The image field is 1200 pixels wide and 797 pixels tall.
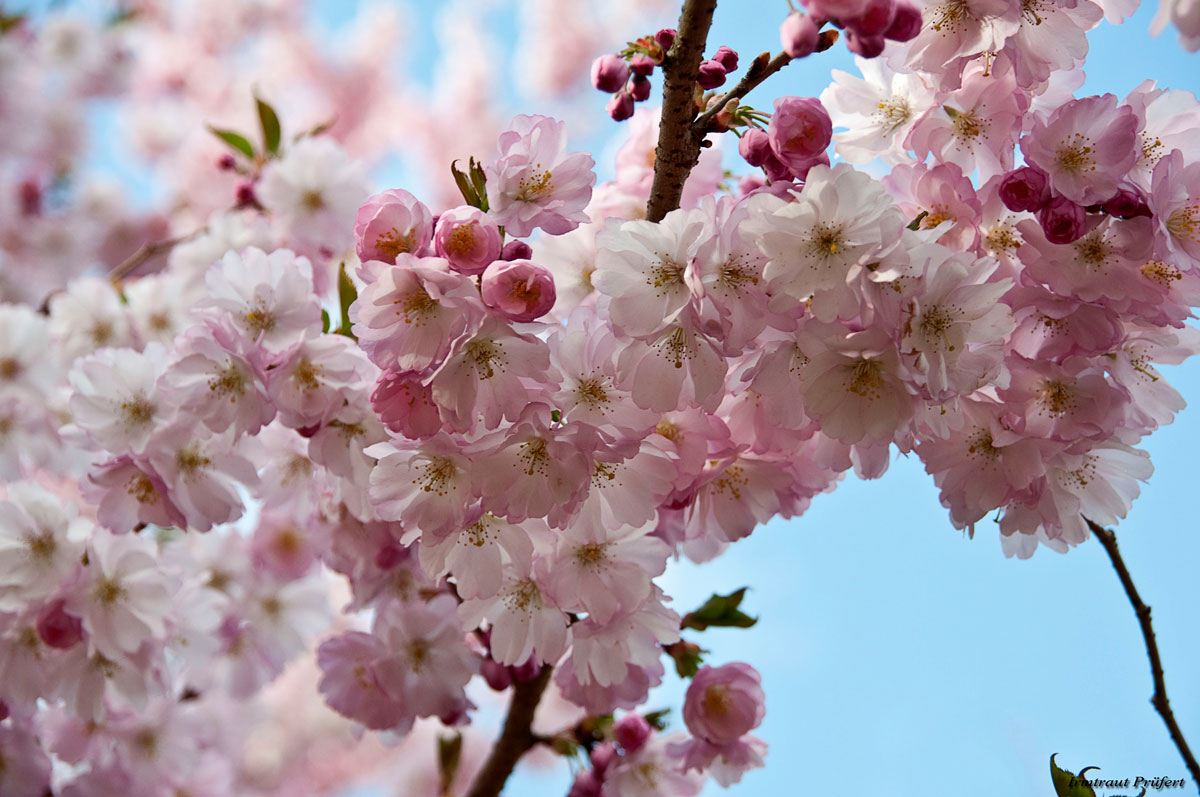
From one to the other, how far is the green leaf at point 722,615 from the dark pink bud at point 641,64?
28.1 inches

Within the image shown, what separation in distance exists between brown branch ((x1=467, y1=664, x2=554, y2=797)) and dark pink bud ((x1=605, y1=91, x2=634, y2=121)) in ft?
2.75

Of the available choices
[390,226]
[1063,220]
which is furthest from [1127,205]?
[390,226]

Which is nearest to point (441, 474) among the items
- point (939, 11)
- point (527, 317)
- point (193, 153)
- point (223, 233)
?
point (527, 317)

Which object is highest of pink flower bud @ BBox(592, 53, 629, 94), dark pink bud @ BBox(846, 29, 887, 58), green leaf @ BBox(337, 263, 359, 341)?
pink flower bud @ BBox(592, 53, 629, 94)

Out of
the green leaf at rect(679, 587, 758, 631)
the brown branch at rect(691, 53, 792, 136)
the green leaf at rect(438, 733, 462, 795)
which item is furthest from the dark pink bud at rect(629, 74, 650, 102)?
the green leaf at rect(438, 733, 462, 795)

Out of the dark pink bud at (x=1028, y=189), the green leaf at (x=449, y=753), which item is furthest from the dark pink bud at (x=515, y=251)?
the green leaf at (x=449, y=753)

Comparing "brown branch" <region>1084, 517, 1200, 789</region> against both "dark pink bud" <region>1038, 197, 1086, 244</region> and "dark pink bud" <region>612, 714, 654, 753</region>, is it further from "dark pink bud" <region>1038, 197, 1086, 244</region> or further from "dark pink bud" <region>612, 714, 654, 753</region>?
"dark pink bud" <region>612, 714, 654, 753</region>

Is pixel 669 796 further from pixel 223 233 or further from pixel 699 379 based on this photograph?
pixel 223 233

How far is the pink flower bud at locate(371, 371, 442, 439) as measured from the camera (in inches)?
35.6

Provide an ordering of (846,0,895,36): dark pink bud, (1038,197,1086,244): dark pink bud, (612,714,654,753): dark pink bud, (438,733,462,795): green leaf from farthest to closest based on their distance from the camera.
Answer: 1. (438,733,462,795): green leaf
2. (612,714,654,753): dark pink bud
3. (1038,197,1086,244): dark pink bud
4. (846,0,895,36): dark pink bud

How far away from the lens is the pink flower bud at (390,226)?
0.91 m

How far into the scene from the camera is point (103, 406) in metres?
1.22

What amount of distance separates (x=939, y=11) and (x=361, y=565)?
0.98m

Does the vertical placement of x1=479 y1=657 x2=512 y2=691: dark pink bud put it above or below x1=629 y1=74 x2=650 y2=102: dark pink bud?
below
